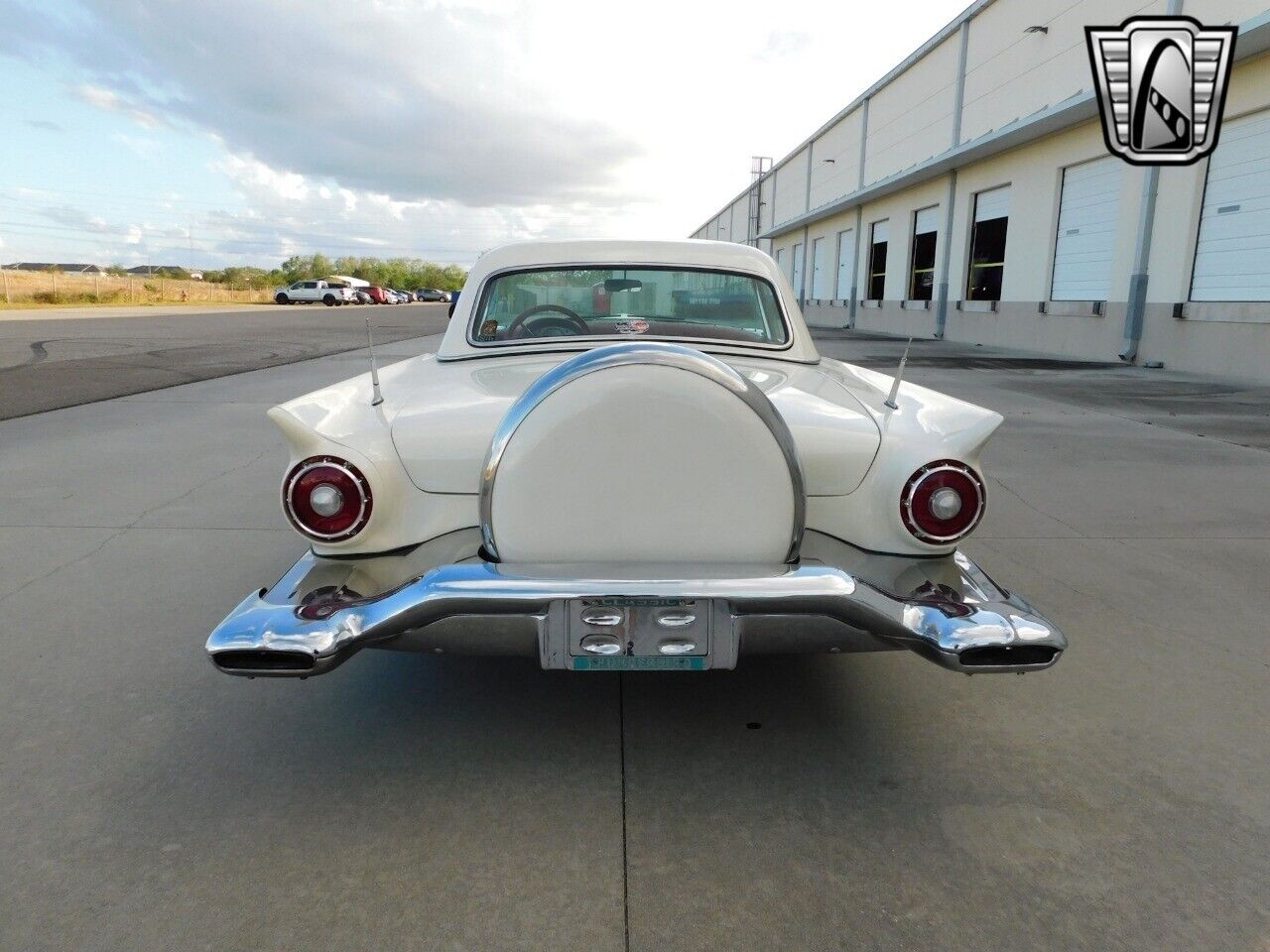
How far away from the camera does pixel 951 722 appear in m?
2.71

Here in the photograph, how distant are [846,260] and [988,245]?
1207 cm

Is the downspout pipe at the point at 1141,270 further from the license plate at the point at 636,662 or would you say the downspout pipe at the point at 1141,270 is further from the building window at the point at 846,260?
the building window at the point at 846,260

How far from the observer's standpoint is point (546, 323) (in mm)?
3941

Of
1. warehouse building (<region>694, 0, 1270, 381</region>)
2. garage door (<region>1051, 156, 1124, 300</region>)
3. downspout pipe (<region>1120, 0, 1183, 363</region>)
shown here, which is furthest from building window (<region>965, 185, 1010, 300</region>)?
downspout pipe (<region>1120, 0, 1183, 363</region>)

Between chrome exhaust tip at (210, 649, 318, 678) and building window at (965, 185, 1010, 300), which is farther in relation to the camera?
building window at (965, 185, 1010, 300)

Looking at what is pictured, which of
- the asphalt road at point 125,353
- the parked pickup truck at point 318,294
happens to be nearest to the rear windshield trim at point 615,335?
the asphalt road at point 125,353

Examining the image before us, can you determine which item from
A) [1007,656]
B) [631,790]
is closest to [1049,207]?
[1007,656]

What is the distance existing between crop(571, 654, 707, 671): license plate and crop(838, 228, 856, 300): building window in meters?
30.7

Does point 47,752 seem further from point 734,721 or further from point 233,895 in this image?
point 734,721

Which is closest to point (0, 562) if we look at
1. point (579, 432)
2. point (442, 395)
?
point (442, 395)

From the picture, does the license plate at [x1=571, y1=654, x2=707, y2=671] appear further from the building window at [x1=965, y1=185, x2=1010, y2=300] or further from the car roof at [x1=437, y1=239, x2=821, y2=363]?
the building window at [x1=965, y1=185, x2=1010, y2=300]

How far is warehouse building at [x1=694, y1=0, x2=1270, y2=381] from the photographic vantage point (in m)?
12.4

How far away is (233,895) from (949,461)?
2.01 meters

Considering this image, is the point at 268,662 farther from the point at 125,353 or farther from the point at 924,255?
the point at 924,255
